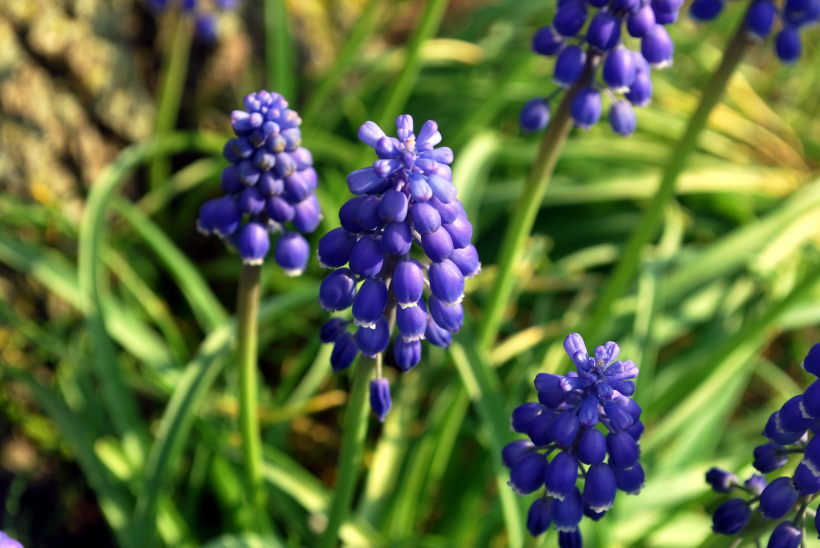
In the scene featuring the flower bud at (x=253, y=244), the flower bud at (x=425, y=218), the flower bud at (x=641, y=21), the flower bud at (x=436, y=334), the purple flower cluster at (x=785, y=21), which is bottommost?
the flower bud at (x=425, y=218)

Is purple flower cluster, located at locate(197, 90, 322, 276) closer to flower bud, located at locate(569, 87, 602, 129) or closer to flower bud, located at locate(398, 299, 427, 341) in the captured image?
flower bud, located at locate(398, 299, 427, 341)

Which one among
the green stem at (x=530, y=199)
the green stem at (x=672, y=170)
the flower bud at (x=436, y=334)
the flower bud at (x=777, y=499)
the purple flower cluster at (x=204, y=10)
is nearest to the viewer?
the flower bud at (x=777, y=499)

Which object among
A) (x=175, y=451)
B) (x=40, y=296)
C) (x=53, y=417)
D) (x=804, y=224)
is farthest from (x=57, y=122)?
(x=804, y=224)

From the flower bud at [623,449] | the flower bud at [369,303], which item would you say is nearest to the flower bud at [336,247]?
the flower bud at [369,303]

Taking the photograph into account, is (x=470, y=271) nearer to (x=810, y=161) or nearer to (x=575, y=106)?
(x=575, y=106)

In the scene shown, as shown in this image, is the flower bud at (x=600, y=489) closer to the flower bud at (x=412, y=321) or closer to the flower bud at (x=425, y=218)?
the flower bud at (x=412, y=321)

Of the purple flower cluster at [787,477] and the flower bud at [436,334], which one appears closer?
the purple flower cluster at [787,477]
